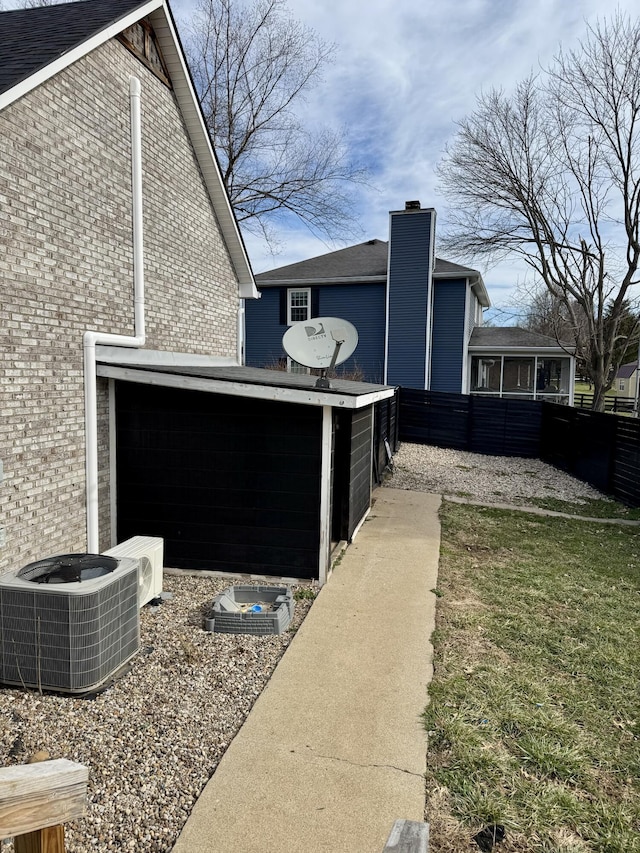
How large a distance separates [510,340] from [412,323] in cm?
402

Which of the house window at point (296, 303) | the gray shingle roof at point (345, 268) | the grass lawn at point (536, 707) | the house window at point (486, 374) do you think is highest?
the gray shingle roof at point (345, 268)

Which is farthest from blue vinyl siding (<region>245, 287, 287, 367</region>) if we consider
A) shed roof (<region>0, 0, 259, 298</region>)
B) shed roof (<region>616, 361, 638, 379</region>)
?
shed roof (<region>616, 361, 638, 379</region>)

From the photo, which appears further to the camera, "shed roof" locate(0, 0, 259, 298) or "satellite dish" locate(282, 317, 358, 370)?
"satellite dish" locate(282, 317, 358, 370)

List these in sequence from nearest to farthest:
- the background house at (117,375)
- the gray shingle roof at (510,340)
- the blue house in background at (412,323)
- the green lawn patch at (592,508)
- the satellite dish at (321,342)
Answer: the background house at (117,375) → the satellite dish at (321,342) → the green lawn patch at (592,508) → the blue house in background at (412,323) → the gray shingle roof at (510,340)

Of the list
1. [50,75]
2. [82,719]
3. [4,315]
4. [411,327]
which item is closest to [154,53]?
[50,75]

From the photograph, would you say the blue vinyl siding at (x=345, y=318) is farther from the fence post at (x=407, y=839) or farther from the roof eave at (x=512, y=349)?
the fence post at (x=407, y=839)

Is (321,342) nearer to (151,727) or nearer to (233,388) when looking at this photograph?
(233,388)

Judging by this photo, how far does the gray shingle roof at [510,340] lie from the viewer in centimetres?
2111

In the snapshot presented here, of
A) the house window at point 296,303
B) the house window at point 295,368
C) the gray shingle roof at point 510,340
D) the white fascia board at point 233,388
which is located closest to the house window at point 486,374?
the gray shingle roof at point 510,340

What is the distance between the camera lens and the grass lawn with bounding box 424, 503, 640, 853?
288 cm

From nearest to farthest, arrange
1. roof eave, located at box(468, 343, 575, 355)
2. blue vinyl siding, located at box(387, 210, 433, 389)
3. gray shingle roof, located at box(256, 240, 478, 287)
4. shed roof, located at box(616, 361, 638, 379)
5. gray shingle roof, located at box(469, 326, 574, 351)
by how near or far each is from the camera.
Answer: blue vinyl siding, located at box(387, 210, 433, 389), roof eave, located at box(468, 343, 575, 355), gray shingle roof, located at box(469, 326, 574, 351), gray shingle roof, located at box(256, 240, 478, 287), shed roof, located at box(616, 361, 638, 379)

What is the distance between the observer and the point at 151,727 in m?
3.54

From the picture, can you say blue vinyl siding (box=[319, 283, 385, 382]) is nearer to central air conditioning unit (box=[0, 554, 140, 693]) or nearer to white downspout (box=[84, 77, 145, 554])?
white downspout (box=[84, 77, 145, 554])

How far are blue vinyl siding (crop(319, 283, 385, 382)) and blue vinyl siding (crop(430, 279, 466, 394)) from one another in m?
2.06
